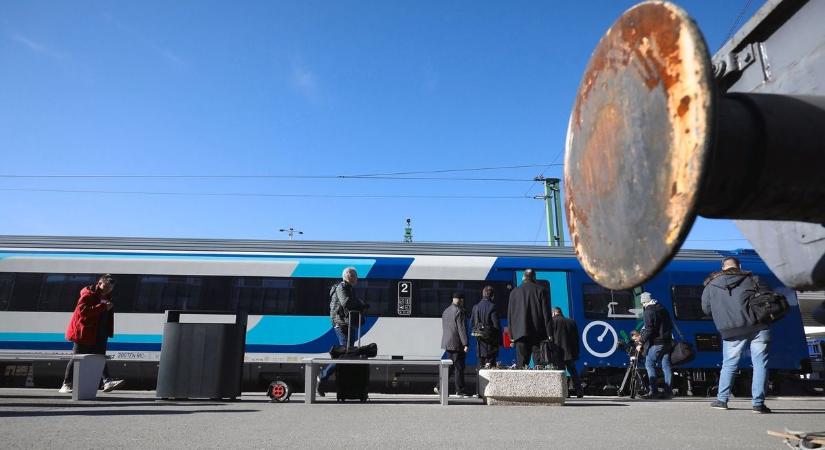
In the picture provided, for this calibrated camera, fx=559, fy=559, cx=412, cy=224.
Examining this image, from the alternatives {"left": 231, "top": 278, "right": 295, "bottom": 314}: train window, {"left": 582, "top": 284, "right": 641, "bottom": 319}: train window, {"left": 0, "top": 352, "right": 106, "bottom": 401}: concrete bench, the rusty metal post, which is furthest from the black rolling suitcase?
{"left": 582, "top": 284, "right": 641, "bottom": 319}: train window

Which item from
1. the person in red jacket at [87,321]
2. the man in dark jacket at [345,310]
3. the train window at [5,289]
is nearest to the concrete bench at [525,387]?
the man in dark jacket at [345,310]

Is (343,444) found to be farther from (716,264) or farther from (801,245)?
(716,264)

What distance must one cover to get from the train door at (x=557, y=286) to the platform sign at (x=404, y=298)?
2.27 metres

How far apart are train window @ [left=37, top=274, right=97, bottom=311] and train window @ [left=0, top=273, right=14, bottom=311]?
2.02 ft

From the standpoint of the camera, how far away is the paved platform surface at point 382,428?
301 centimetres

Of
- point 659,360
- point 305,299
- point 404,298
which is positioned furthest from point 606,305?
point 305,299

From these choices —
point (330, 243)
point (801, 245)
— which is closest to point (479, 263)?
point (330, 243)

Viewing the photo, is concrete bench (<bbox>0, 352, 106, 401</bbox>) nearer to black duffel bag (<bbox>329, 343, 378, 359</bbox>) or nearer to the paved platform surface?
the paved platform surface

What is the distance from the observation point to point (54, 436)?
307cm

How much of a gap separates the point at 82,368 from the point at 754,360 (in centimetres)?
700

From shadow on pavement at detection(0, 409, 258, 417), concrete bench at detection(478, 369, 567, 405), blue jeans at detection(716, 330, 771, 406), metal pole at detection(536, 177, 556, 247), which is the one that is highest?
metal pole at detection(536, 177, 556, 247)

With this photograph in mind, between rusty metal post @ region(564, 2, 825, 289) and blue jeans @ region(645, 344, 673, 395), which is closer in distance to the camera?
rusty metal post @ region(564, 2, 825, 289)

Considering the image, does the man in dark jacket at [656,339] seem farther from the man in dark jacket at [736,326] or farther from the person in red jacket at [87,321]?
the person in red jacket at [87,321]

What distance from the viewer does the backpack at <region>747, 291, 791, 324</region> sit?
5.11 meters
